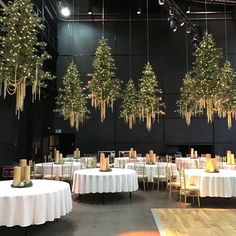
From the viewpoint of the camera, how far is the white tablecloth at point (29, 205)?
4.56 meters

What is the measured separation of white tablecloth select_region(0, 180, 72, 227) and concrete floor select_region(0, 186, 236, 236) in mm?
411

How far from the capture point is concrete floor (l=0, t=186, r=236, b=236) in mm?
5211

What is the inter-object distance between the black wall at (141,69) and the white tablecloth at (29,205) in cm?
1183

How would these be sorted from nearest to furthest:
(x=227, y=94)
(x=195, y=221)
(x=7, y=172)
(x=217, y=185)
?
1. (x=195, y=221)
2. (x=217, y=185)
3. (x=7, y=172)
4. (x=227, y=94)

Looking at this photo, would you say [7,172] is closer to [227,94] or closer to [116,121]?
[116,121]

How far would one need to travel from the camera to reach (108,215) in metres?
6.34

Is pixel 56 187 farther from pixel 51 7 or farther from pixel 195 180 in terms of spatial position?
pixel 51 7

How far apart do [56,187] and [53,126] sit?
11.9 meters

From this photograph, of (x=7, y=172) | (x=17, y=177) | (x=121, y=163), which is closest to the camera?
(x=17, y=177)

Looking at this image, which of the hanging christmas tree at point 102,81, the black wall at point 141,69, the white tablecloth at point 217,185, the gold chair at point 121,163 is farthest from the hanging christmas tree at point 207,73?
the black wall at point 141,69

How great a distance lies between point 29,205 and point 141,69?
1367 centimetres

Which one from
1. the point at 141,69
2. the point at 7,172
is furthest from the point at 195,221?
the point at 141,69

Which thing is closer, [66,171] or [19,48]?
[19,48]

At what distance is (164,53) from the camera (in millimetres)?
17469
